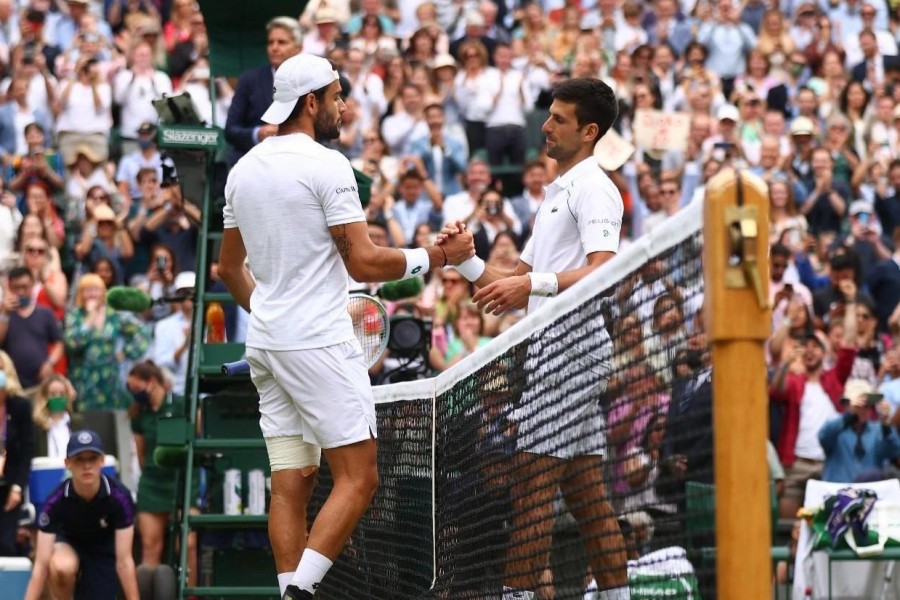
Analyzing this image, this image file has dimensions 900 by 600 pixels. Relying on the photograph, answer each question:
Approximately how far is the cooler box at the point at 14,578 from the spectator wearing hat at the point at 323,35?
1026 centimetres

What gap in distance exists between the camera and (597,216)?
7434 millimetres

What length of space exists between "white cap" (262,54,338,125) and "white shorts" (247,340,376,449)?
0.92 metres

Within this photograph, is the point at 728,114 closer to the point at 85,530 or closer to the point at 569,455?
the point at 85,530

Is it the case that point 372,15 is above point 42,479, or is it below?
above

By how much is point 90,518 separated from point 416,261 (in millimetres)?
5685

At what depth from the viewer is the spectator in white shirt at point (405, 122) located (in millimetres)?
20719

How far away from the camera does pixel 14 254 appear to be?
1811cm

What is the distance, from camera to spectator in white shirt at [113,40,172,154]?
21.2 meters

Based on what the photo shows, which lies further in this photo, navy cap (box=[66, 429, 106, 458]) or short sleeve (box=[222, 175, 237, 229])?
navy cap (box=[66, 429, 106, 458])

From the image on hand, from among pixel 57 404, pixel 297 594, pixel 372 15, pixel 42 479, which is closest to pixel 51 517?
pixel 42 479

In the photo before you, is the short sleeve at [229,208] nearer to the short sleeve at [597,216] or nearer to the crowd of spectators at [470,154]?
the short sleeve at [597,216]

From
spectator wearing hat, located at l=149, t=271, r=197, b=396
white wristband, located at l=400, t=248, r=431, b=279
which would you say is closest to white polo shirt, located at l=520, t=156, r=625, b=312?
white wristband, located at l=400, t=248, r=431, b=279

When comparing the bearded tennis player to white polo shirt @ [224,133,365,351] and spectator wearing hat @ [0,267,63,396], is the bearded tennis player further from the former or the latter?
spectator wearing hat @ [0,267,63,396]

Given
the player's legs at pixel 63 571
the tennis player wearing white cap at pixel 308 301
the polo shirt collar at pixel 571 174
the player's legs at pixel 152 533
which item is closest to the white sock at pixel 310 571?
the tennis player wearing white cap at pixel 308 301
